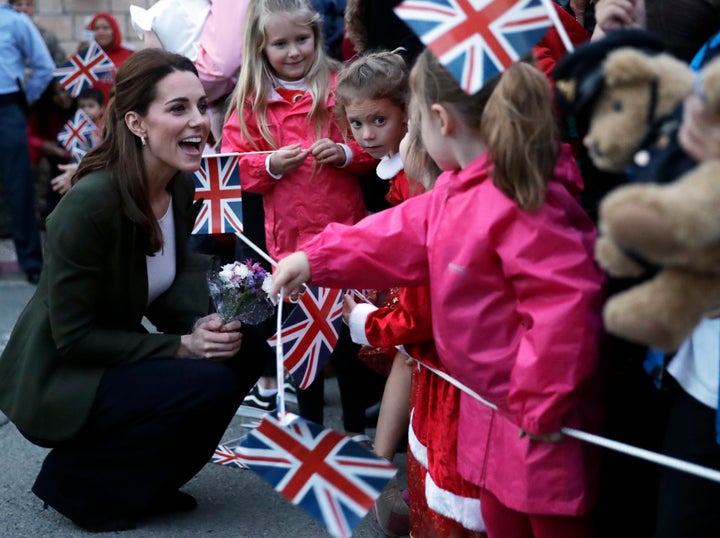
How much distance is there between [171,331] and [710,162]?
Answer: 238 centimetres

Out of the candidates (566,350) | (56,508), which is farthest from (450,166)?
(56,508)

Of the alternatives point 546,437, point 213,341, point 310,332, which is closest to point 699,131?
point 546,437

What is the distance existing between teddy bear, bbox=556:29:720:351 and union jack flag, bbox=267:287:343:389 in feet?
4.36

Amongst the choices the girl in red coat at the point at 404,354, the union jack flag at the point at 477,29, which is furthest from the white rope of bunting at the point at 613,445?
the union jack flag at the point at 477,29

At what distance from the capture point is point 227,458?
361 centimetres

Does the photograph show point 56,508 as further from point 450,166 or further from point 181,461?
point 450,166

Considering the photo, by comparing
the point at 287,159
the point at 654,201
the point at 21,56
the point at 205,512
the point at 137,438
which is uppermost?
the point at 654,201

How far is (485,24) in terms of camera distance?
6.71ft

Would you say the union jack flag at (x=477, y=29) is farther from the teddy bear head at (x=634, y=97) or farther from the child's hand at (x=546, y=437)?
the child's hand at (x=546, y=437)

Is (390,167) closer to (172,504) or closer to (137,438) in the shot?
(137,438)

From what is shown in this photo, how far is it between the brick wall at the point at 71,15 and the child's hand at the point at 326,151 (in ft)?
21.7

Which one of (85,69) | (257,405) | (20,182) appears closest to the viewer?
(257,405)

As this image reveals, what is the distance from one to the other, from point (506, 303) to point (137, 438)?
145 cm

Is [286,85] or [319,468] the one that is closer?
[319,468]
